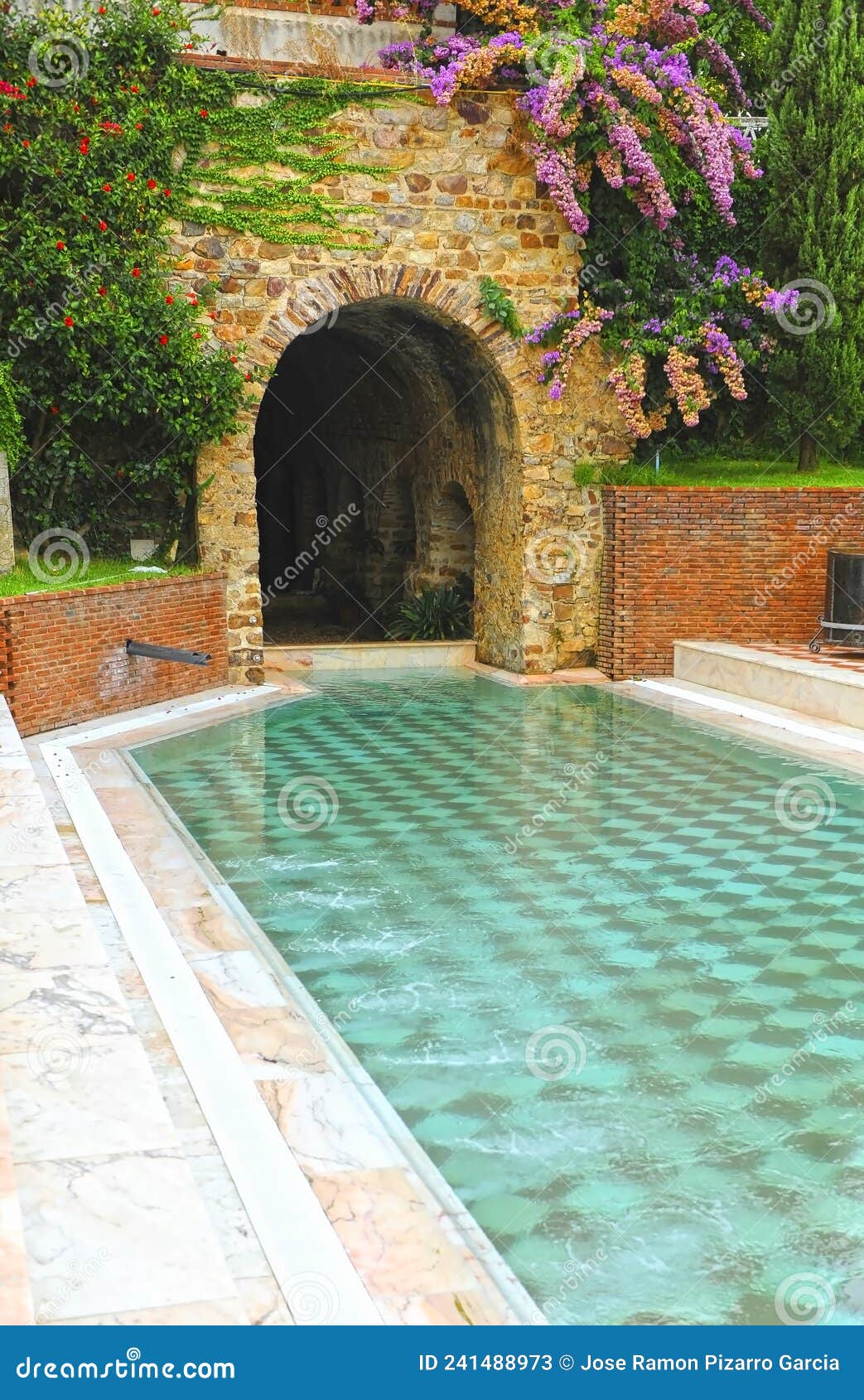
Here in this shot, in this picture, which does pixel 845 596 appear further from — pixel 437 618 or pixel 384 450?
pixel 384 450

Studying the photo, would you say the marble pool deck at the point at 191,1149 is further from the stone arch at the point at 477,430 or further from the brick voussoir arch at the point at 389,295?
the brick voussoir arch at the point at 389,295

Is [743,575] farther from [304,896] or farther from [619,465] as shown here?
[304,896]

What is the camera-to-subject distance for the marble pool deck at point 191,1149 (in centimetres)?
293

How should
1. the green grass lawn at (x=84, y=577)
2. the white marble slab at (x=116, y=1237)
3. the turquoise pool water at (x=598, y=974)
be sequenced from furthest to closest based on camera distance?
the green grass lawn at (x=84, y=577) < the turquoise pool water at (x=598, y=974) < the white marble slab at (x=116, y=1237)

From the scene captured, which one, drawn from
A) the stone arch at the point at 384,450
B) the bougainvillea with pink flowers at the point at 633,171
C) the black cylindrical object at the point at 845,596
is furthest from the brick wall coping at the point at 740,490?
the stone arch at the point at 384,450

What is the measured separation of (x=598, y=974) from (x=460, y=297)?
31.3 feet

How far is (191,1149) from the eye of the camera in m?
3.91

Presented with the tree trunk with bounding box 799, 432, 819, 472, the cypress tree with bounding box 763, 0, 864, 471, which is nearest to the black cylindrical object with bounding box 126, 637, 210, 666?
the cypress tree with bounding box 763, 0, 864, 471

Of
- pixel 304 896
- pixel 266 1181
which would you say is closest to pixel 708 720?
pixel 304 896

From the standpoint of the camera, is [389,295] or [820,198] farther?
[820,198]

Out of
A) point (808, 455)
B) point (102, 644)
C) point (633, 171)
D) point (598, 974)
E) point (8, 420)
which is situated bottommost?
point (598, 974)

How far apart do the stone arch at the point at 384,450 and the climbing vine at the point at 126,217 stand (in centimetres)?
95

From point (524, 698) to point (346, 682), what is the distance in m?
2.06

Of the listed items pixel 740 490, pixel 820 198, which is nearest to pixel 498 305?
pixel 740 490
